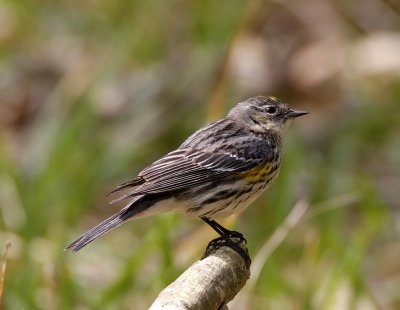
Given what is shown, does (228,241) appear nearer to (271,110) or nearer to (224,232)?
(224,232)

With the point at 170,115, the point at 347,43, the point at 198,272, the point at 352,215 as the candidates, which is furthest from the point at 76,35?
the point at 198,272

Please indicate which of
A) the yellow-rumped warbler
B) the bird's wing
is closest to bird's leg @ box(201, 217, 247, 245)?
the yellow-rumped warbler

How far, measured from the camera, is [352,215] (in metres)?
8.14

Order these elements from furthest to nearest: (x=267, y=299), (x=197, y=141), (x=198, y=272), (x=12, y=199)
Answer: (x=12, y=199)
(x=267, y=299)
(x=197, y=141)
(x=198, y=272)

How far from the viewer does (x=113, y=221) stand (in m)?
4.80

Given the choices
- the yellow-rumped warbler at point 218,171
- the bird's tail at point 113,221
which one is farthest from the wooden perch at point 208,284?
the yellow-rumped warbler at point 218,171

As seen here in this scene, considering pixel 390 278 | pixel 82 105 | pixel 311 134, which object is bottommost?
pixel 390 278

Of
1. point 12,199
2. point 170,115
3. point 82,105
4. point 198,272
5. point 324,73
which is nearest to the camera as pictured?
point 198,272

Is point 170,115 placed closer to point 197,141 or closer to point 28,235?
point 28,235

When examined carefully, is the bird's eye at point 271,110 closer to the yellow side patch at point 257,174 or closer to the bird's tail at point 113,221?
the yellow side patch at point 257,174

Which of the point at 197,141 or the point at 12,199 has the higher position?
the point at 197,141

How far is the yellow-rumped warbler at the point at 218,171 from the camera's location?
4.99 metres

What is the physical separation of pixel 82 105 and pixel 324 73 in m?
2.40

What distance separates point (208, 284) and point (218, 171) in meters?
1.93
